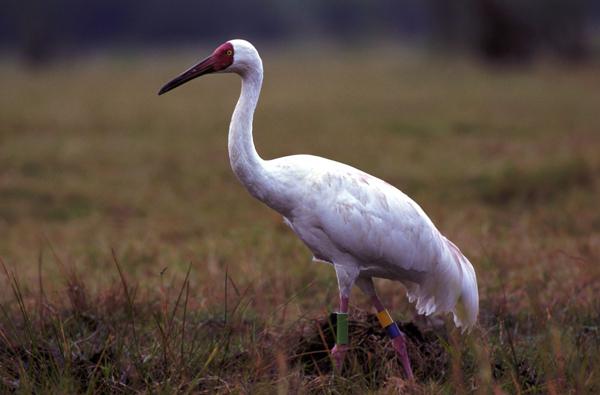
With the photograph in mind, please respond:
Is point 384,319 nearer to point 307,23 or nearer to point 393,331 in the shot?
point 393,331

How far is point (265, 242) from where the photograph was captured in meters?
6.91

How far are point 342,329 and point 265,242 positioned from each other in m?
2.74

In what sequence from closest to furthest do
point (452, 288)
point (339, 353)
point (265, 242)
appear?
point (339, 353) → point (452, 288) → point (265, 242)

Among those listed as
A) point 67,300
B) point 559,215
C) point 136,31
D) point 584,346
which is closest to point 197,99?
point 559,215

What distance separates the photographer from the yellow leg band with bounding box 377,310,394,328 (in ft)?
14.1

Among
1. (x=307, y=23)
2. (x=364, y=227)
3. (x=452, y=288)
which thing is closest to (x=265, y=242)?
(x=452, y=288)

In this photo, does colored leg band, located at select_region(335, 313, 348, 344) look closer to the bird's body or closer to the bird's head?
the bird's body

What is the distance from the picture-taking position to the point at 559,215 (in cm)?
789

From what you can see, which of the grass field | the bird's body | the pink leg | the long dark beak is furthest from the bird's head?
the pink leg

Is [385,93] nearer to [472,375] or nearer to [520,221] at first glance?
[520,221]

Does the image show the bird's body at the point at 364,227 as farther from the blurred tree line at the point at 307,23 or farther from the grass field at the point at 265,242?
the blurred tree line at the point at 307,23

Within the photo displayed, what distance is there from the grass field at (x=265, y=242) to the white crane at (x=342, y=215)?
8.3 inches

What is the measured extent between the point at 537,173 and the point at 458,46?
876 inches

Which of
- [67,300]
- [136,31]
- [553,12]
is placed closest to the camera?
[67,300]
